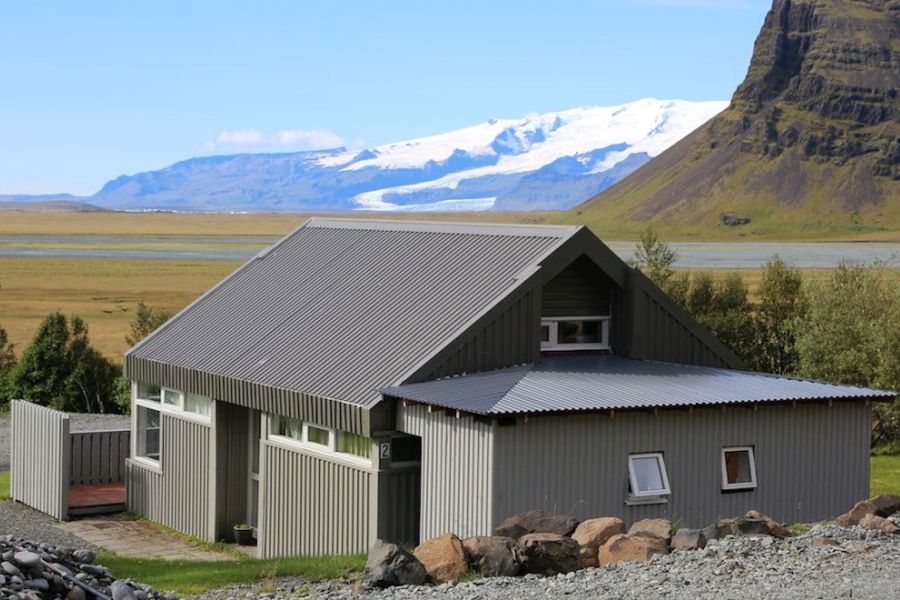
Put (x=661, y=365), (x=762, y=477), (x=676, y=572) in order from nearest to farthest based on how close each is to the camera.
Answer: (x=676, y=572), (x=762, y=477), (x=661, y=365)

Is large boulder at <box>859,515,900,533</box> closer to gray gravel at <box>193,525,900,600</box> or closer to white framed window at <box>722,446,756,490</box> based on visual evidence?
gray gravel at <box>193,525,900,600</box>

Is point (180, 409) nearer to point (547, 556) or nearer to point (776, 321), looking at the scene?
point (547, 556)

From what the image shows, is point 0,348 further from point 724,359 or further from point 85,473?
point 724,359

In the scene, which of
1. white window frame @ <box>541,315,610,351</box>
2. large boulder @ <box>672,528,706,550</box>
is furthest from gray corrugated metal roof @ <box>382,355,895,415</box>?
large boulder @ <box>672,528,706,550</box>

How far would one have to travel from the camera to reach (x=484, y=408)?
56.6 ft

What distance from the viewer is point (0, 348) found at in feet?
144

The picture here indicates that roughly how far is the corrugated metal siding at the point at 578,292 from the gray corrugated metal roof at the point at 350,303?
1.94 feet

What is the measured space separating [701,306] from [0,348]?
21.6 meters

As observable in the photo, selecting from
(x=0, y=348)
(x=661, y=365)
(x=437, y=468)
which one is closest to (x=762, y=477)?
(x=661, y=365)

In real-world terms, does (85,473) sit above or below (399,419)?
below

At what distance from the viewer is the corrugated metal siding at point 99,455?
27.2 m

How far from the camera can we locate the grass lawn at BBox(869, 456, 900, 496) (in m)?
25.5

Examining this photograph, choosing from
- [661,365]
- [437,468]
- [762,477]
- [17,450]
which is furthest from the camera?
[17,450]

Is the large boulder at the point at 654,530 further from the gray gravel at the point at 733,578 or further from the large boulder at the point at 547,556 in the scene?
the large boulder at the point at 547,556
